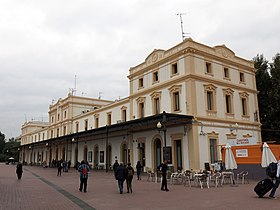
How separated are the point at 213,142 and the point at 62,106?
33104 mm

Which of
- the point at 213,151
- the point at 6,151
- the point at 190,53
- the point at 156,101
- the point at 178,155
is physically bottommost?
the point at 178,155

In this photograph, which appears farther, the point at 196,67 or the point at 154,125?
the point at 154,125

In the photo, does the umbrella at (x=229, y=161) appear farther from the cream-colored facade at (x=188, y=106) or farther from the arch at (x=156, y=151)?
the arch at (x=156, y=151)

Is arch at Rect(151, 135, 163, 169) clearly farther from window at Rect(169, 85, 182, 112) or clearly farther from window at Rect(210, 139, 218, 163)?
window at Rect(210, 139, 218, 163)

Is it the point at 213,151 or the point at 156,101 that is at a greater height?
the point at 156,101

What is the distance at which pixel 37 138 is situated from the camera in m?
64.6

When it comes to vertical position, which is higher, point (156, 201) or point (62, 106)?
point (62, 106)

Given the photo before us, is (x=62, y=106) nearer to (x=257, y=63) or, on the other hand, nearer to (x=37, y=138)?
(x=37, y=138)

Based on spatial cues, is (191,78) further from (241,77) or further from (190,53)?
(241,77)

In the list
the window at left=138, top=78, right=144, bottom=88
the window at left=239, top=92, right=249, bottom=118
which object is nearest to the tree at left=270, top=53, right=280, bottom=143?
the window at left=239, top=92, right=249, bottom=118

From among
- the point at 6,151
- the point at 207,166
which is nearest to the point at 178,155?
the point at 207,166

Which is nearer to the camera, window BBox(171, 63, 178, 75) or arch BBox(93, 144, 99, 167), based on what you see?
window BBox(171, 63, 178, 75)

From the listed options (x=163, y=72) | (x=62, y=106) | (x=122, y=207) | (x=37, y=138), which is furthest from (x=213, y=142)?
(x=37, y=138)

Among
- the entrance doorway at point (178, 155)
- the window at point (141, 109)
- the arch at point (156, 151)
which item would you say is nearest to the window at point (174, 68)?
the window at point (141, 109)
